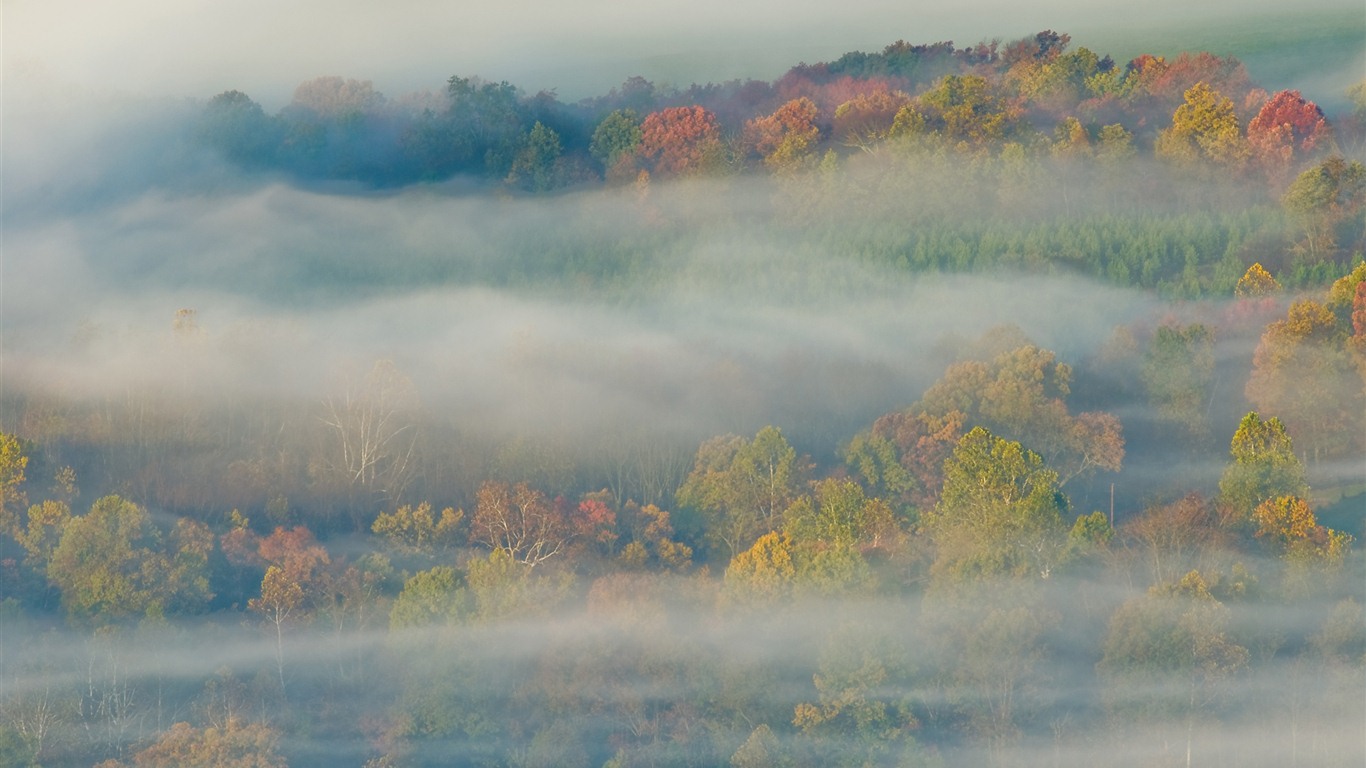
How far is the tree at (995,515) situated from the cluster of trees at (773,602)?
3.7 inches

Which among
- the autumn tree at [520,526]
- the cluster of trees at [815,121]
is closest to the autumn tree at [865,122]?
the cluster of trees at [815,121]

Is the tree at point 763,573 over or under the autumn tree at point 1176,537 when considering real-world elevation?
under

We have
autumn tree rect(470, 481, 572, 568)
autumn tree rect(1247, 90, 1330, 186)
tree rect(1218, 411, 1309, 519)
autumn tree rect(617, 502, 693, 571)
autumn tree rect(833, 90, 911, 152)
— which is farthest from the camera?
autumn tree rect(833, 90, 911, 152)

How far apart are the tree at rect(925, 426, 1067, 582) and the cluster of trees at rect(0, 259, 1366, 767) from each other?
0.31ft

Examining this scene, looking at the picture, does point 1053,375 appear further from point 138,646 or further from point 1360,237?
point 138,646

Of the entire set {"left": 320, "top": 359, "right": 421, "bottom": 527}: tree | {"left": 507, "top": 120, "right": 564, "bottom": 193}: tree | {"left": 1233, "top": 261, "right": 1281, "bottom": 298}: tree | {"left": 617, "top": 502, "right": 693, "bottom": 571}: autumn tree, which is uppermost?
{"left": 507, "top": 120, "right": 564, "bottom": 193}: tree

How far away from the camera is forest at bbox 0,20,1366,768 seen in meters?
58.2

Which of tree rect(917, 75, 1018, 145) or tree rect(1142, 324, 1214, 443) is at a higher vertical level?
tree rect(917, 75, 1018, 145)

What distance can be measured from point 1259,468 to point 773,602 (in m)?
13.5

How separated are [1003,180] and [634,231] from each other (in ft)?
43.0

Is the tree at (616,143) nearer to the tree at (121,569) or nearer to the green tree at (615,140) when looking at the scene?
the green tree at (615,140)

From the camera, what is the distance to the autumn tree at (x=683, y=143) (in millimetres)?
86625

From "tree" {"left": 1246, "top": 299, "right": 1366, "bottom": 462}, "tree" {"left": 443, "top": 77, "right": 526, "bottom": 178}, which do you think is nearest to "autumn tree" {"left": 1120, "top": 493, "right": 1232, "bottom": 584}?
"tree" {"left": 1246, "top": 299, "right": 1366, "bottom": 462}

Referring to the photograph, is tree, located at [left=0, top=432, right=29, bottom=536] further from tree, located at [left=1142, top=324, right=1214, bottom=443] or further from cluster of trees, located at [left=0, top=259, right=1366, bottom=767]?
tree, located at [left=1142, top=324, right=1214, bottom=443]
